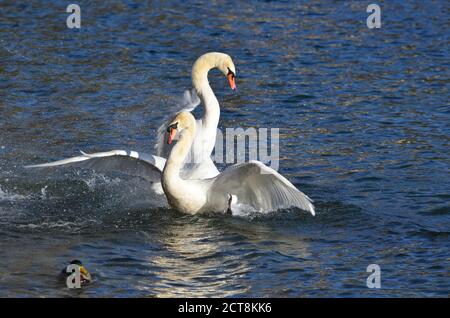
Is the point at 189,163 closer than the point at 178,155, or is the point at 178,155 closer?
the point at 178,155

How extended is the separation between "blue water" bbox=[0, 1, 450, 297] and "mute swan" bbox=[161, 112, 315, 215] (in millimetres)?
180

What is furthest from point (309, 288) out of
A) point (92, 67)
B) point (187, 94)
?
point (92, 67)

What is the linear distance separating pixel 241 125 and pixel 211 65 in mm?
2234

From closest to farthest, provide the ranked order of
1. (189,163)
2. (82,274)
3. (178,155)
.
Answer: (82,274) → (178,155) → (189,163)

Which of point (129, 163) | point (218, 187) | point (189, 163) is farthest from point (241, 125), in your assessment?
point (218, 187)

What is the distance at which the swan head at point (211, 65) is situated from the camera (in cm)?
1134

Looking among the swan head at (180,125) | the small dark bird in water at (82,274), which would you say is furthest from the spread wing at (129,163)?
the small dark bird in water at (82,274)

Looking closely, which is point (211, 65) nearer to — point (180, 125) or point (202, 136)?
point (202, 136)

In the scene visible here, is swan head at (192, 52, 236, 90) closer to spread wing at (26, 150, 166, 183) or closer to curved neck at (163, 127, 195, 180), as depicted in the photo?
spread wing at (26, 150, 166, 183)

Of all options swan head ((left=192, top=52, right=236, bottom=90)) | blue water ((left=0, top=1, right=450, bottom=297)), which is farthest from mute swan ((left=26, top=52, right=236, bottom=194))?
blue water ((left=0, top=1, right=450, bottom=297))

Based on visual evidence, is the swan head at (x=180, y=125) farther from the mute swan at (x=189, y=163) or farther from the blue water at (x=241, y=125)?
the blue water at (x=241, y=125)

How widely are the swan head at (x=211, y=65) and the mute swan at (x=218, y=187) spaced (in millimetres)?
1145

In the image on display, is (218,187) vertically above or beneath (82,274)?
above

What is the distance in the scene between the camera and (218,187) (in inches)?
404
